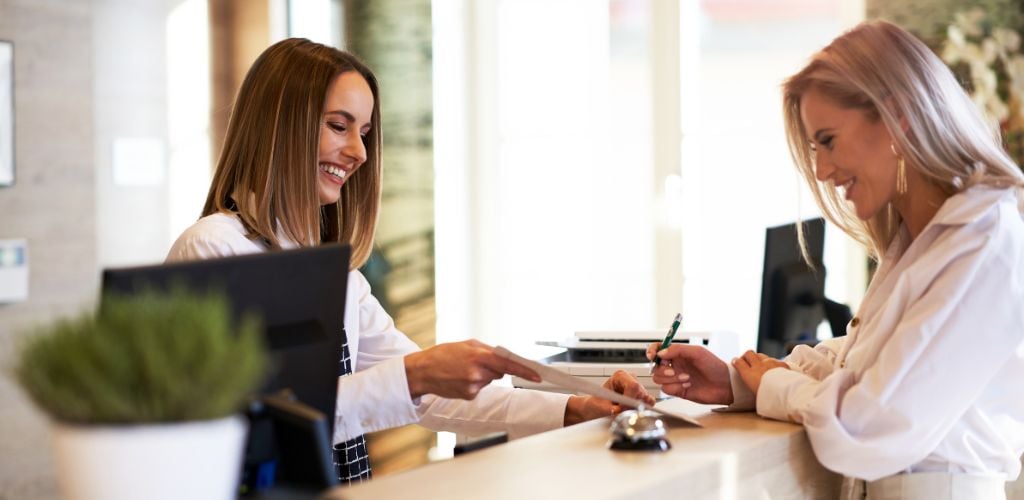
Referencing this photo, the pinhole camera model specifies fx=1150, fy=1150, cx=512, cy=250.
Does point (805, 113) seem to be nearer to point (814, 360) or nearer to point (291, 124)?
point (814, 360)

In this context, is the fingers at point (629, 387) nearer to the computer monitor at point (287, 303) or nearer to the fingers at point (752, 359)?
the fingers at point (752, 359)

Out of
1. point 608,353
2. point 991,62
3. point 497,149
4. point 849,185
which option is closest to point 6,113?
point 608,353

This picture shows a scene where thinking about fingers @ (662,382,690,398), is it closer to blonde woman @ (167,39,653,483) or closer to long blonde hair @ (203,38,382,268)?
blonde woman @ (167,39,653,483)

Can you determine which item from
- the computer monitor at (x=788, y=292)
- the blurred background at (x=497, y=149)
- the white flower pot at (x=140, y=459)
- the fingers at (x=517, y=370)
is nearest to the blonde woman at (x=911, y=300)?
the fingers at (x=517, y=370)

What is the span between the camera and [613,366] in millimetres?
2855

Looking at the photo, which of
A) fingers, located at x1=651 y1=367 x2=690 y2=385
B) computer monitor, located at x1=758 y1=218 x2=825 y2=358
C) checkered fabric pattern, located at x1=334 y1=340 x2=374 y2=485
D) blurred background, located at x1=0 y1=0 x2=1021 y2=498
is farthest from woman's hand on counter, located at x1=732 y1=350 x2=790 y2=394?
blurred background, located at x1=0 y1=0 x2=1021 y2=498

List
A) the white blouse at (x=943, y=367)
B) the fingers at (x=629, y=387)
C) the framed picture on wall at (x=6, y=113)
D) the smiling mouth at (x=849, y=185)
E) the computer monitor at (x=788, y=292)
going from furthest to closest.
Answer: the framed picture on wall at (x=6, y=113)
the computer monitor at (x=788, y=292)
the fingers at (x=629, y=387)
the smiling mouth at (x=849, y=185)
the white blouse at (x=943, y=367)

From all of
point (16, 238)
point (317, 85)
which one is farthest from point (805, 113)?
point (16, 238)

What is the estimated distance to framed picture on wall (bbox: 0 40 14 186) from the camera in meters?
3.88

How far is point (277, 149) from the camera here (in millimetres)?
2238

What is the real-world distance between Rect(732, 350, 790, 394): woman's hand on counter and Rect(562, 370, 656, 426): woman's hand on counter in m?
0.21

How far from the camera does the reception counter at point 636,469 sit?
1.35 m

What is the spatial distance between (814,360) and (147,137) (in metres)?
3.28

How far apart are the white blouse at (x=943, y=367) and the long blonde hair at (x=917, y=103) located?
7 cm
